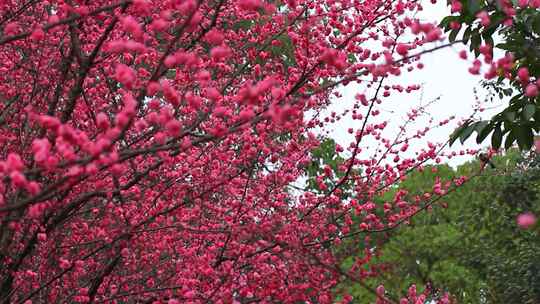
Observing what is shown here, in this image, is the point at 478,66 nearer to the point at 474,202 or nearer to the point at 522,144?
the point at 522,144

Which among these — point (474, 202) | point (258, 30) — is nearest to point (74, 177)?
point (258, 30)

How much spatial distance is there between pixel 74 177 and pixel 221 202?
5510 mm

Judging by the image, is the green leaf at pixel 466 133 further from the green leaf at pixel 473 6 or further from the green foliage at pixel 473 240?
the green foliage at pixel 473 240

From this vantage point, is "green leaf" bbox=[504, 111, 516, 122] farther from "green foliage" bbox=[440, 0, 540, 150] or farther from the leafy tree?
the leafy tree

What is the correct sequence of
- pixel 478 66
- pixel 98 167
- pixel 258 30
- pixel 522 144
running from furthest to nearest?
pixel 258 30, pixel 522 144, pixel 478 66, pixel 98 167

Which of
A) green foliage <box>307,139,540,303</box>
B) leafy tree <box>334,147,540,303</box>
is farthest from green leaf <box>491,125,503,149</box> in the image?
green foliage <box>307,139,540,303</box>

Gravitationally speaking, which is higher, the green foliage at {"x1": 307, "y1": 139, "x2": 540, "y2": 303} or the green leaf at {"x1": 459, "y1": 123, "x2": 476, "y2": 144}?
the green foliage at {"x1": 307, "y1": 139, "x2": 540, "y2": 303}

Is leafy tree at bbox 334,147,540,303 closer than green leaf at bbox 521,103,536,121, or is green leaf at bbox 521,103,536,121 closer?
green leaf at bbox 521,103,536,121

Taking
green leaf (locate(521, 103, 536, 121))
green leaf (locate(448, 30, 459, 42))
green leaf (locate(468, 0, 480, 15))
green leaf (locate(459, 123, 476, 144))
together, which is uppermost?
green leaf (locate(448, 30, 459, 42))

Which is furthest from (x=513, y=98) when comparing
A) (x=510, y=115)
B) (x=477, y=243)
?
(x=477, y=243)

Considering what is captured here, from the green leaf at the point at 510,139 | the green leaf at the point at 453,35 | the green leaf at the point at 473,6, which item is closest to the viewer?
the green leaf at the point at 473,6

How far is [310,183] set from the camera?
17016 millimetres

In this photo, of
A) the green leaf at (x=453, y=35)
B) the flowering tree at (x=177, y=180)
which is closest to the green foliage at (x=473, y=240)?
the flowering tree at (x=177, y=180)

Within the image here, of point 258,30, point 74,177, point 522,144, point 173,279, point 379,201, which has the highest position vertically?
point 379,201
